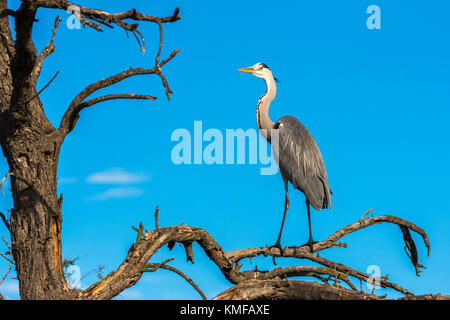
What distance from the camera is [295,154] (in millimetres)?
8992

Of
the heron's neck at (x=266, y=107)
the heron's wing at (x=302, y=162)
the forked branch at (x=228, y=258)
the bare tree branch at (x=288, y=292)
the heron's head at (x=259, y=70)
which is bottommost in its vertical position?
the bare tree branch at (x=288, y=292)

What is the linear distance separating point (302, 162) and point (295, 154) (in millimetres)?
214

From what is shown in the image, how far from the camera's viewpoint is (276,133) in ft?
30.6

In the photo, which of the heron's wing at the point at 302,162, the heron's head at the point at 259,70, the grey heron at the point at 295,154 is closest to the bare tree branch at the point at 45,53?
the grey heron at the point at 295,154

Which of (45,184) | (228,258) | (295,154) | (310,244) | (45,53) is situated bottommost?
(228,258)

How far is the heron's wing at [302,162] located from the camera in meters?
8.56

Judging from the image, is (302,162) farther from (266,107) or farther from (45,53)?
(45,53)

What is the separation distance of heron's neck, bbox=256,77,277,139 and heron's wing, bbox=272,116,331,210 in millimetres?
224

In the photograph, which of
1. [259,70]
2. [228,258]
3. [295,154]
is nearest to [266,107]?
[259,70]

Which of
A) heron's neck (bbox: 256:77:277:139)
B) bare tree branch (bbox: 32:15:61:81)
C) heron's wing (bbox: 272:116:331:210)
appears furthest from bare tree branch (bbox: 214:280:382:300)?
heron's neck (bbox: 256:77:277:139)

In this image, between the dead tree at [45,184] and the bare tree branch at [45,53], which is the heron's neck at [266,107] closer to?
the dead tree at [45,184]

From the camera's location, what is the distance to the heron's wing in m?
8.56

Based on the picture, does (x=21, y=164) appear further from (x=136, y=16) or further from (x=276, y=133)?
(x=276, y=133)
